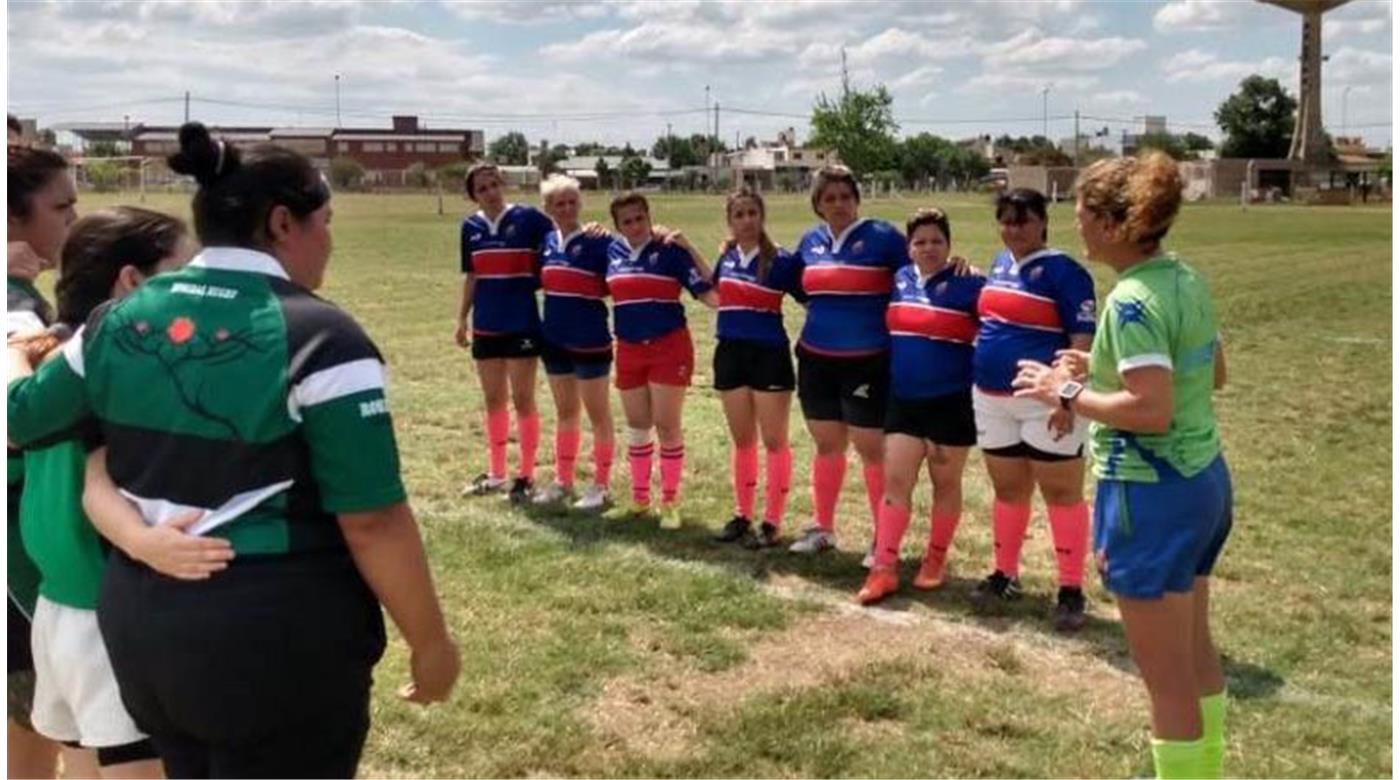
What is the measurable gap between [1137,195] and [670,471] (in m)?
4.32

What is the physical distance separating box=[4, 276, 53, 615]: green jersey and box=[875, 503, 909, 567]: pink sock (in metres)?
3.85

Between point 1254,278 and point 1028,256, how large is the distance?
61.7 feet

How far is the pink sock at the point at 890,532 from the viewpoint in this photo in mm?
6176

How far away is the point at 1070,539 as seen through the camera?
5.82 m

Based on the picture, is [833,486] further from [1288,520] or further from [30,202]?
[30,202]

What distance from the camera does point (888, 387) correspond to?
6398 millimetres

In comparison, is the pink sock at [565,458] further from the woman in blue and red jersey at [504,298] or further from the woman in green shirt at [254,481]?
the woman in green shirt at [254,481]

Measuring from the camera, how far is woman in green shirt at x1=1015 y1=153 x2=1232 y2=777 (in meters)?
3.46

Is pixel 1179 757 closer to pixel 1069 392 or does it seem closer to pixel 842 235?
pixel 1069 392

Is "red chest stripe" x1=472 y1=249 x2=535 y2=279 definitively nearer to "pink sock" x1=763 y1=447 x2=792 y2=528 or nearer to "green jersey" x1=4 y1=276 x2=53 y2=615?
"pink sock" x1=763 y1=447 x2=792 y2=528

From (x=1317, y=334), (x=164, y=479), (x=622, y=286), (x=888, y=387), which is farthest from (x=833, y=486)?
(x=1317, y=334)

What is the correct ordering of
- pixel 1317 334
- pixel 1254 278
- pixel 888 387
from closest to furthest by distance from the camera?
pixel 888 387 < pixel 1317 334 < pixel 1254 278

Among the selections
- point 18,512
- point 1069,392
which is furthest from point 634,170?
point 18,512

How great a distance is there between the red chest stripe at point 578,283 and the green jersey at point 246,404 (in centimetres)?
522
